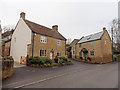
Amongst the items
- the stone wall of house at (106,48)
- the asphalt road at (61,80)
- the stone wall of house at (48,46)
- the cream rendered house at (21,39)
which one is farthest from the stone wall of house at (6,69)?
the stone wall of house at (106,48)

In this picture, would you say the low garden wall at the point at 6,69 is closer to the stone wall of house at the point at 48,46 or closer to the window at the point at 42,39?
the stone wall of house at the point at 48,46

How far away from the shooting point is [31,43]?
16172 mm

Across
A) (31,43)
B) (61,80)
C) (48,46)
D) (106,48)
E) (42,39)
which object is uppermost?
(42,39)

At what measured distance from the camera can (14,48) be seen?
1986 centimetres

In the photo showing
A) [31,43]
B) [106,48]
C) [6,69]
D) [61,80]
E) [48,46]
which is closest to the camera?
[61,80]

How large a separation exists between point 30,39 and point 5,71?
8.74m

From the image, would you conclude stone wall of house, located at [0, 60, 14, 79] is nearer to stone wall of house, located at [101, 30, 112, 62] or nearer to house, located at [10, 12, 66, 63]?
house, located at [10, 12, 66, 63]

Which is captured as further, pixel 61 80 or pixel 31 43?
pixel 31 43

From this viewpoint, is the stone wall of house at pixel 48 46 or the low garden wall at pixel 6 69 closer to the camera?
the low garden wall at pixel 6 69

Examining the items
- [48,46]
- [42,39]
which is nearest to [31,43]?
[42,39]

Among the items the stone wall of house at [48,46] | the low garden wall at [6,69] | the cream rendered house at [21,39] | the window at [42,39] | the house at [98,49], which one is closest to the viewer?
the low garden wall at [6,69]

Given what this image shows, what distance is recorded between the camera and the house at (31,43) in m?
16.5

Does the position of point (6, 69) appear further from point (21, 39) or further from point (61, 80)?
point (21, 39)

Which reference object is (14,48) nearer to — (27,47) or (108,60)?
(27,47)
